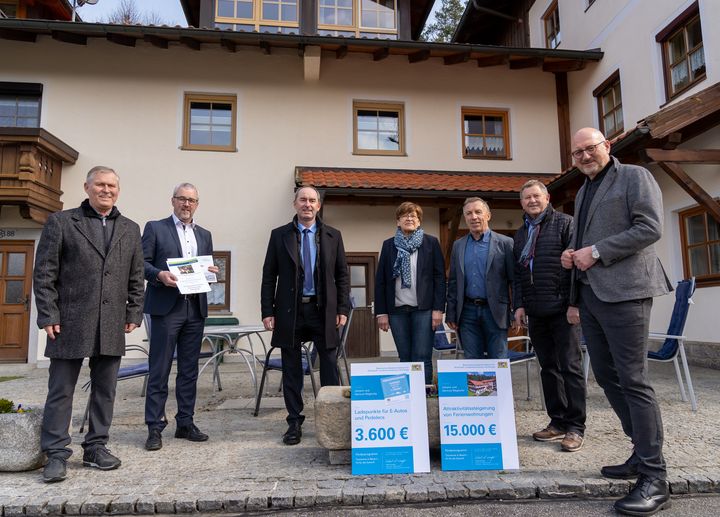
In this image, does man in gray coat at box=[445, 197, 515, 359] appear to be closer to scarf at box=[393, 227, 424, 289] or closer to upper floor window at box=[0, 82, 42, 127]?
scarf at box=[393, 227, 424, 289]

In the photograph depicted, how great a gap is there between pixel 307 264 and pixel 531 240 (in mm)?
1583

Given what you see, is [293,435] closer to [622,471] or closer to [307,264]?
[307,264]

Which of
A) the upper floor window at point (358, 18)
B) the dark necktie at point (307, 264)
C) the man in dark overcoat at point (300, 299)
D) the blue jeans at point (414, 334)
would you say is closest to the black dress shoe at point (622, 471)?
the blue jeans at point (414, 334)

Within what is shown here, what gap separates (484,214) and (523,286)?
0.59 metres

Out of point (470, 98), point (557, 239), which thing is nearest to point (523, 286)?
point (557, 239)

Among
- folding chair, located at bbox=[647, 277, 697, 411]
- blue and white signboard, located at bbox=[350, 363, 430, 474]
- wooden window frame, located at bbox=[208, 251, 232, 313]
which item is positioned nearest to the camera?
blue and white signboard, located at bbox=[350, 363, 430, 474]

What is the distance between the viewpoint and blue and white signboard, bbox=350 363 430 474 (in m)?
2.82

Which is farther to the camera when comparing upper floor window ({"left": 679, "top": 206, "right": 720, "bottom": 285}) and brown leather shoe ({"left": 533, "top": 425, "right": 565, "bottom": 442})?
upper floor window ({"left": 679, "top": 206, "right": 720, "bottom": 285})

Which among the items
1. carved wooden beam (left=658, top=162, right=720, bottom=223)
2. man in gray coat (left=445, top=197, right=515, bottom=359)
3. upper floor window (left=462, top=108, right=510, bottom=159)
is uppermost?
upper floor window (left=462, top=108, right=510, bottom=159)

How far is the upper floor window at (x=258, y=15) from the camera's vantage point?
977cm

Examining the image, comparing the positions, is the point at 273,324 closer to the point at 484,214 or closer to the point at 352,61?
the point at 484,214

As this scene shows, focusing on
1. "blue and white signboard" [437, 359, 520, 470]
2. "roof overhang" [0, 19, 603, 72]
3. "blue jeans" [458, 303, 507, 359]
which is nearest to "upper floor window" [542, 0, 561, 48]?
"roof overhang" [0, 19, 603, 72]

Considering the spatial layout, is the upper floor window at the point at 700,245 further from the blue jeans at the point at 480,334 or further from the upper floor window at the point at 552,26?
the upper floor window at the point at 552,26

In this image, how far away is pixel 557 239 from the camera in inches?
130
